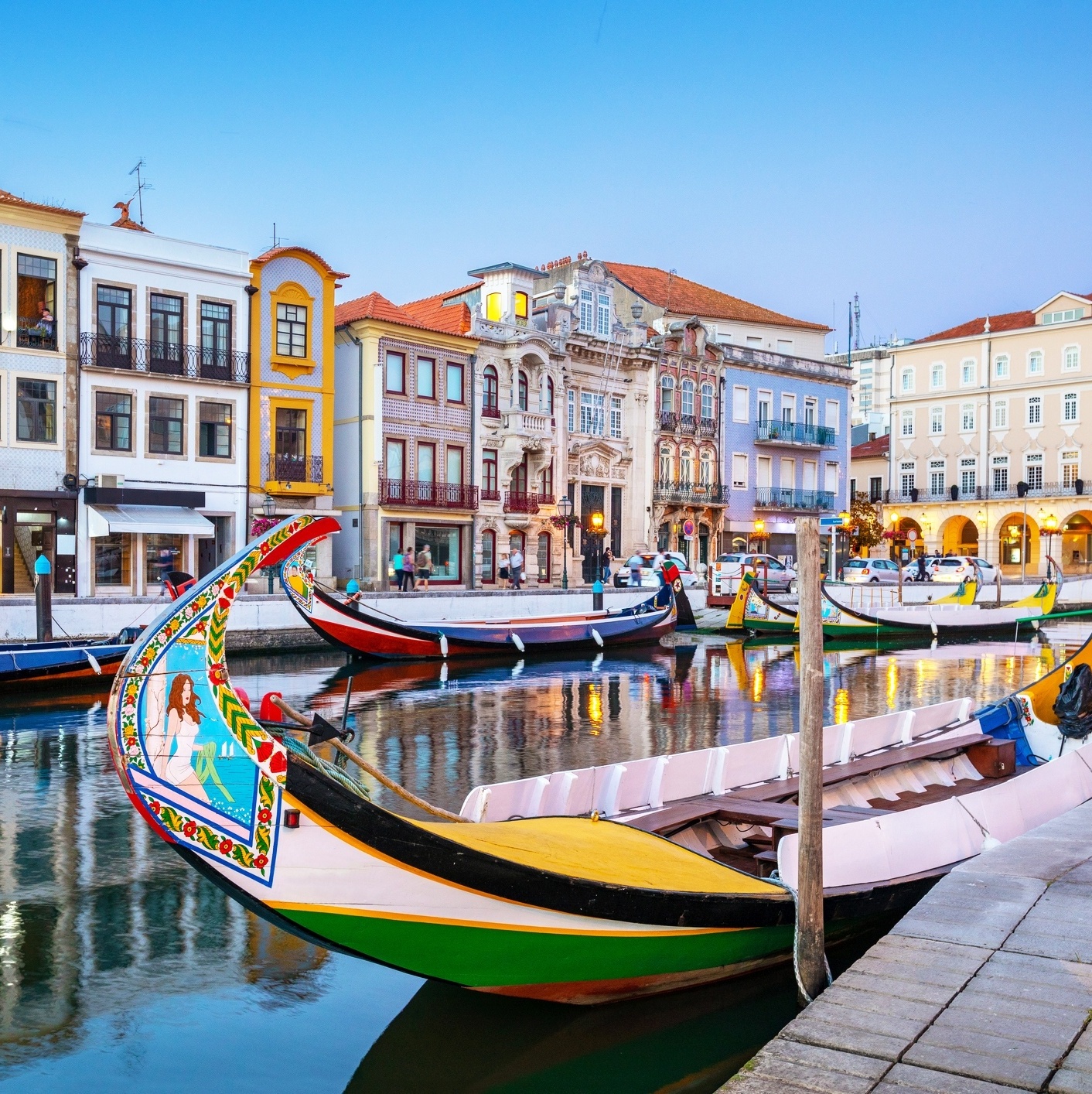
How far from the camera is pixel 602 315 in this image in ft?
155

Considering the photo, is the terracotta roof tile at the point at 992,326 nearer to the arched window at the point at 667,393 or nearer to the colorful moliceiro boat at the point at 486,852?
the arched window at the point at 667,393

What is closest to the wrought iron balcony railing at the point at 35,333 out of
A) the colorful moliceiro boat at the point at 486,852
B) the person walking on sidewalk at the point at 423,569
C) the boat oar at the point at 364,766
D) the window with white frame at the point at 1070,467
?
the person walking on sidewalk at the point at 423,569

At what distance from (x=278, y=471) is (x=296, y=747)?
3056 centimetres

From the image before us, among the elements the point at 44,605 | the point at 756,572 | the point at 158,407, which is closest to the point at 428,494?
the point at 158,407

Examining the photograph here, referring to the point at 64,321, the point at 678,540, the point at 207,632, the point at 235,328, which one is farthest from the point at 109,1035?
the point at 678,540

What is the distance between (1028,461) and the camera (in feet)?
212

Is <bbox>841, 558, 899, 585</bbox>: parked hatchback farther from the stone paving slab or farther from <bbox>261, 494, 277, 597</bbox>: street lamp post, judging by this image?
the stone paving slab

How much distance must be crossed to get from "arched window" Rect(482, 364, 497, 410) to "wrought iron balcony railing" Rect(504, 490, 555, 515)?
10.4 feet

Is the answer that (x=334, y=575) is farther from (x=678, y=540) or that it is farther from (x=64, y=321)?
(x=678, y=540)

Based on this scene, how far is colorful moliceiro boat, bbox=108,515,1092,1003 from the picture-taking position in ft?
18.1

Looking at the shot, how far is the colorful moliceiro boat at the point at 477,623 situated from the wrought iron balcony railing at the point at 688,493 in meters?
13.7

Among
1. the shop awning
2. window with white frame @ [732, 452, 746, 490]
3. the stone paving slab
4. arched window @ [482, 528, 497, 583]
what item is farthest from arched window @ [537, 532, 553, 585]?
the stone paving slab

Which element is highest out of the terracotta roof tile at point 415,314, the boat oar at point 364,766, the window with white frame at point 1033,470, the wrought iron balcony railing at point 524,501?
the terracotta roof tile at point 415,314

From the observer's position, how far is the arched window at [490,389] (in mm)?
42375
